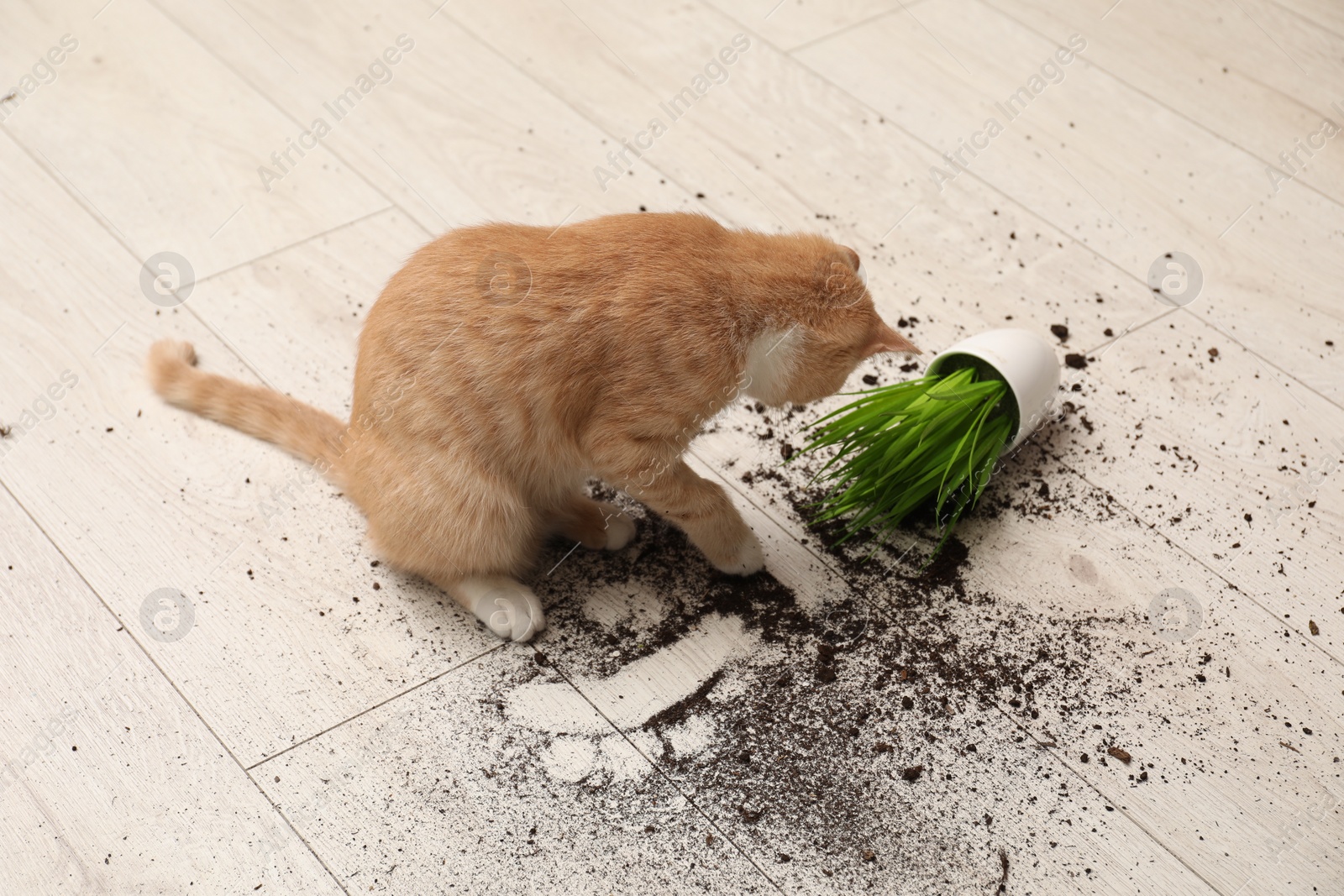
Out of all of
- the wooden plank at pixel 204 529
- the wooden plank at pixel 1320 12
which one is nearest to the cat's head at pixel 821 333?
the wooden plank at pixel 204 529

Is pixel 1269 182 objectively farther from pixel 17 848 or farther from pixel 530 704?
pixel 17 848

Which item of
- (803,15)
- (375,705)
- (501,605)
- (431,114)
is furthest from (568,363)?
(803,15)

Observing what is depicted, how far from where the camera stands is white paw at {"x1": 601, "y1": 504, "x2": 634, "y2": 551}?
1709 mm

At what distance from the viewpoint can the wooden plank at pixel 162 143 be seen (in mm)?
2219

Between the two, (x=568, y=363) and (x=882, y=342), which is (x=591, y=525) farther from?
(x=882, y=342)

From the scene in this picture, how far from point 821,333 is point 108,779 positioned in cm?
108

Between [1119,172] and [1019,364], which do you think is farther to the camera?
[1119,172]

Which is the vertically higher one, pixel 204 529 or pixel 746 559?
pixel 746 559

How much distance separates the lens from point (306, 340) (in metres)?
2.01

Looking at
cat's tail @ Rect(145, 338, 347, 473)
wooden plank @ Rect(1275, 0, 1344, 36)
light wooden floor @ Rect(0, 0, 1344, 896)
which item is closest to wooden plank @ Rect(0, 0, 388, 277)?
light wooden floor @ Rect(0, 0, 1344, 896)

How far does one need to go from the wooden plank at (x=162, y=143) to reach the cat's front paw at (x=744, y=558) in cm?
113

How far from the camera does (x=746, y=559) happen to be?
165cm

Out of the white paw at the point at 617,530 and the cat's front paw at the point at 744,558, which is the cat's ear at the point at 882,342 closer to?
the cat's front paw at the point at 744,558

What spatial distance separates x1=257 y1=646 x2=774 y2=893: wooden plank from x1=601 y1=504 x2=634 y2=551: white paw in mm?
260
